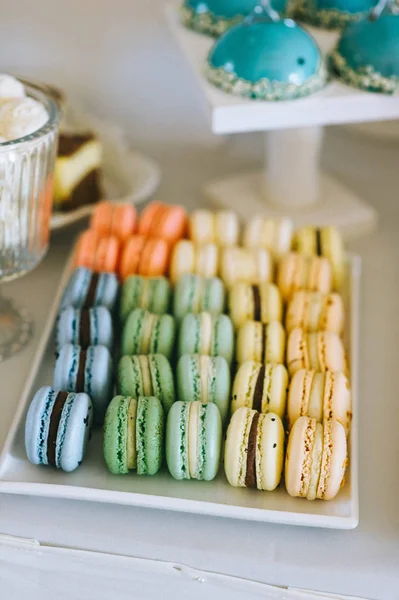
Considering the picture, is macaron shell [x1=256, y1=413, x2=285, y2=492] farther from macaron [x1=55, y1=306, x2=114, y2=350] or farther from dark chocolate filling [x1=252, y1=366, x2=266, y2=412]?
macaron [x1=55, y1=306, x2=114, y2=350]

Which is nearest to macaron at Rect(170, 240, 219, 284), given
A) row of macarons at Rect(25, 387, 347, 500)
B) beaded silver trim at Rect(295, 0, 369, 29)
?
row of macarons at Rect(25, 387, 347, 500)

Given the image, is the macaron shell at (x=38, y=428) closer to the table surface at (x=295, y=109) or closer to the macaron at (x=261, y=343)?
the macaron at (x=261, y=343)

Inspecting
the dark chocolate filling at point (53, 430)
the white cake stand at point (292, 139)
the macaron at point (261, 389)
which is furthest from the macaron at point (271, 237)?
the dark chocolate filling at point (53, 430)

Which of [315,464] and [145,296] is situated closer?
[315,464]

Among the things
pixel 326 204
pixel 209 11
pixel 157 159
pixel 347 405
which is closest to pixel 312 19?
pixel 209 11

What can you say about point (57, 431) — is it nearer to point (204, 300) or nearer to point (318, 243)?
point (204, 300)

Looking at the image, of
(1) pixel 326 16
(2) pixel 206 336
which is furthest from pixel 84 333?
(1) pixel 326 16
